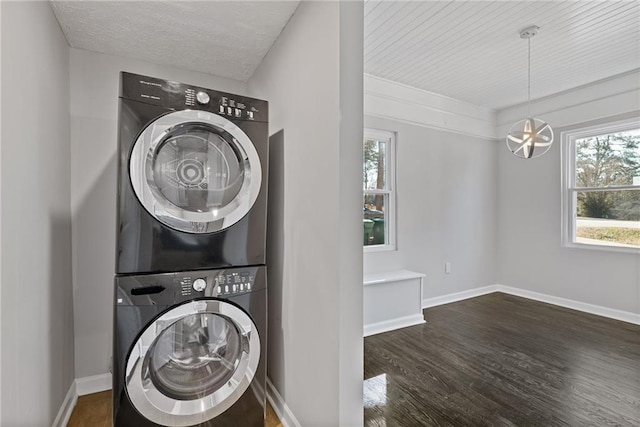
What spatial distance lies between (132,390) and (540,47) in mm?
3778

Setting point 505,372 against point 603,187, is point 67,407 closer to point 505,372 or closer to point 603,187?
point 505,372

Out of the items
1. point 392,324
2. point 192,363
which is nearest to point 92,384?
point 192,363

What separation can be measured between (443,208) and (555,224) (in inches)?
54.7

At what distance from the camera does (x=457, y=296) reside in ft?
13.5

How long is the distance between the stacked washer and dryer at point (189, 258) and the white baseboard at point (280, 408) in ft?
0.49

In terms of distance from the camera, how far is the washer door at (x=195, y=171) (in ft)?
4.62

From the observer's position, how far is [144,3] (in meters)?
1.56

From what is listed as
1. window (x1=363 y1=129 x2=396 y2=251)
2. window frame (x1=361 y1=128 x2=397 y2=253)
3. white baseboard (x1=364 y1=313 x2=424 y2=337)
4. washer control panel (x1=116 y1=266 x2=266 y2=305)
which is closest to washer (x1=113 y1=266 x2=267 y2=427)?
washer control panel (x1=116 y1=266 x2=266 y2=305)

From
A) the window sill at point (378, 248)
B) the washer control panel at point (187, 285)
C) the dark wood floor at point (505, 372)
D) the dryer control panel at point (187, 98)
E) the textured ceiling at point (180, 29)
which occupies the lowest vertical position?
the dark wood floor at point (505, 372)

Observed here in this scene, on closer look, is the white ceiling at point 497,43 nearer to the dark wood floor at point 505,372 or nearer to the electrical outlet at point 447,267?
the electrical outlet at point 447,267

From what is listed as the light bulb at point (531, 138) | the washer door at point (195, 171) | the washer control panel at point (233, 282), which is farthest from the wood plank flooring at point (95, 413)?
the light bulb at point (531, 138)

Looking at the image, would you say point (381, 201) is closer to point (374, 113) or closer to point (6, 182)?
point (374, 113)

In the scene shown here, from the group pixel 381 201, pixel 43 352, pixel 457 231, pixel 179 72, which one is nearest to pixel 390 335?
pixel 381 201

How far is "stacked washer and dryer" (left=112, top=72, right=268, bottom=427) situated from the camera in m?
1.38
